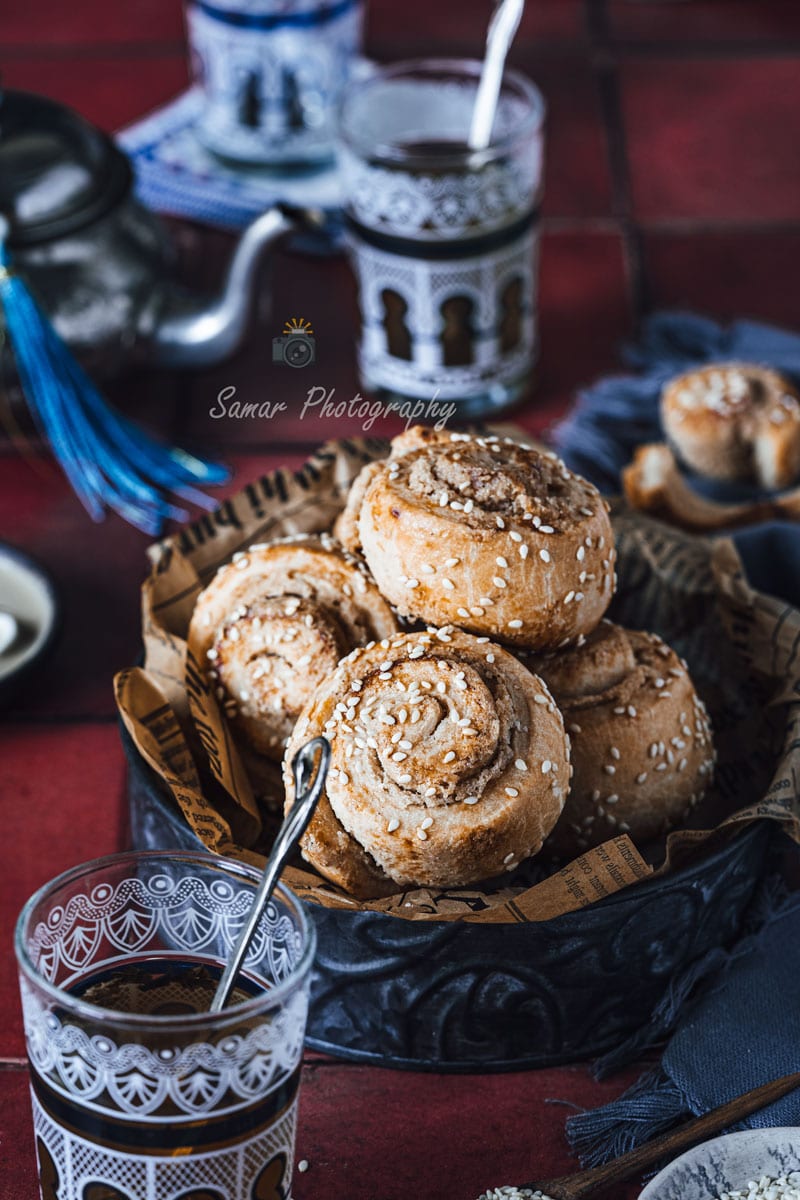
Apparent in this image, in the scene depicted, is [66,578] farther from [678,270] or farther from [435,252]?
[678,270]

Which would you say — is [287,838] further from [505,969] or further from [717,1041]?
[717,1041]

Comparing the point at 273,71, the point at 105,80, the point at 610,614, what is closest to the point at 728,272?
the point at 273,71

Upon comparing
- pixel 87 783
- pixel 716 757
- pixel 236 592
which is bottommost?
pixel 87 783

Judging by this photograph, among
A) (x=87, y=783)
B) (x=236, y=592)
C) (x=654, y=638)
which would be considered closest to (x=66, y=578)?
(x=87, y=783)

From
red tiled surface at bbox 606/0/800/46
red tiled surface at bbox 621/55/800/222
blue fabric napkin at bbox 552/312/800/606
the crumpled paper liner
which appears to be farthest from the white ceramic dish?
red tiled surface at bbox 606/0/800/46

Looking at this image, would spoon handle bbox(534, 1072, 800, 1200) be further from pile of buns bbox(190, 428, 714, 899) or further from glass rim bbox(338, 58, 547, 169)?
glass rim bbox(338, 58, 547, 169)

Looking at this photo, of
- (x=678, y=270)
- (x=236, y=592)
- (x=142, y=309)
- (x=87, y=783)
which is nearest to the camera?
(x=236, y=592)
